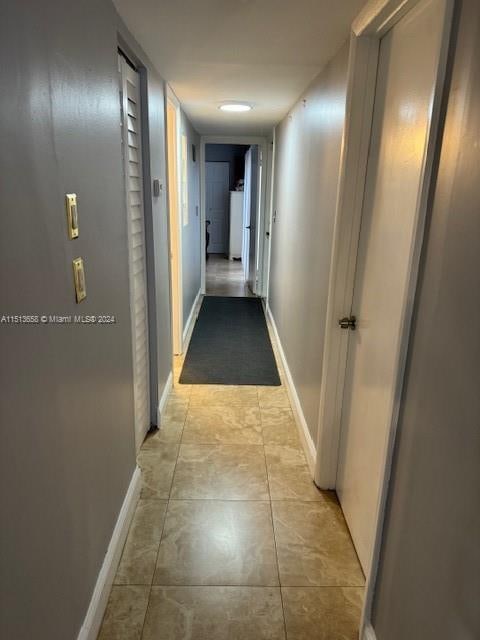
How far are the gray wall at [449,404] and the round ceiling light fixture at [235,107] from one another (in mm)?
2620

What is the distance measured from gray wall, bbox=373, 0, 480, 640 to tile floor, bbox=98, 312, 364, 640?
0.55 m

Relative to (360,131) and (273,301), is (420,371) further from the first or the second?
(273,301)

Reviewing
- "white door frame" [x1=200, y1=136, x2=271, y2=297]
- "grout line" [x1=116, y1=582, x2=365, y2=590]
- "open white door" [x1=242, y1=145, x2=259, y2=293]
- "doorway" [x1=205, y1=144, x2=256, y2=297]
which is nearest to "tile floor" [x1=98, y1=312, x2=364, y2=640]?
"grout line" [x1=116, y1=582, x2=365, y2=590]

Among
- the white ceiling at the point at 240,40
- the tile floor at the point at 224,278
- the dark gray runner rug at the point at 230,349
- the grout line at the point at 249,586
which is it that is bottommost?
the grout line at the point at 249,586

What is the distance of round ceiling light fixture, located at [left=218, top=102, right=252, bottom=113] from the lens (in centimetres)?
331

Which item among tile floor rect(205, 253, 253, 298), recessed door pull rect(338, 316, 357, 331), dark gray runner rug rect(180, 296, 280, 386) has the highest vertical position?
recessed door pull rect(338, 316, 357, 331)

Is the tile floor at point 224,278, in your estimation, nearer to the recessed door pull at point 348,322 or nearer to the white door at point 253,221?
the white door at point 253,221

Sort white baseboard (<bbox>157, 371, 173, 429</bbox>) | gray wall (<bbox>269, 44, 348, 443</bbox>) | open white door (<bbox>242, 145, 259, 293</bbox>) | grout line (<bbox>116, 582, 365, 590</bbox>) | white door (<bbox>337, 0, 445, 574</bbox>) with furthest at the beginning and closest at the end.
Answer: open white door (<bbox>242, 145, 259, 293</bbox>), white baseboard (<bbox>157, 371, 173, 429</bbox>), gray wall (<bbox>269, 44, 348, 443</bbox>), grout line (<bbox>116, 582, 365, 590</bbox>), white door (<bbox>337, 0, 445, 574</bbox>)

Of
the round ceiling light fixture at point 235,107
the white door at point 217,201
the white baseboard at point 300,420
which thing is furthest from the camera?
the white door at point 217,201

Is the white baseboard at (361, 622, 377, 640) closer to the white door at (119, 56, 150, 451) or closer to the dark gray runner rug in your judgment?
the white door at (119, 56, 150, 451)

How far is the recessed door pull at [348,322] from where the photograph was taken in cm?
190

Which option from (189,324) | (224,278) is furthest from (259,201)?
(189,324)

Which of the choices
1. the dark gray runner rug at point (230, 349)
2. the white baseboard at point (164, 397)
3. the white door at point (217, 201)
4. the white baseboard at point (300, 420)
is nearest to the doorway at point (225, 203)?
the white door at point (217, 201)

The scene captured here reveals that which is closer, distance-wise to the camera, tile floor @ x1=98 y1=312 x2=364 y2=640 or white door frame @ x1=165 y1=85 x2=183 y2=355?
tile floor @ x1=98 y1=312 x2=364 y2=640
